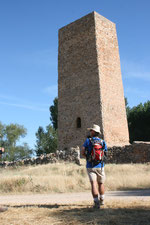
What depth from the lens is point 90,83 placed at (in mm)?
17562

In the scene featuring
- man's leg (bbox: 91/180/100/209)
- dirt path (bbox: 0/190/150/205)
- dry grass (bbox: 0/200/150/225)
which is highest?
man's leg (bbox: 91/180/100/209)

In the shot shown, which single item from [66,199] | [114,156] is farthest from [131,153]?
[66,199]

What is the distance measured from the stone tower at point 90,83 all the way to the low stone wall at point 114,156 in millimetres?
1318

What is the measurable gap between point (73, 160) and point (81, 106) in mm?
4721

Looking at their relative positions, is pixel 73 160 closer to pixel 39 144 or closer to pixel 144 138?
pixel 144 138

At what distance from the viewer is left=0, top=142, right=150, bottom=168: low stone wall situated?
14555 millimetres

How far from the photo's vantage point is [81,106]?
703 inches

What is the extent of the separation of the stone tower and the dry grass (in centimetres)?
1208

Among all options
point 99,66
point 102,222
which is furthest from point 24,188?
point 99,66

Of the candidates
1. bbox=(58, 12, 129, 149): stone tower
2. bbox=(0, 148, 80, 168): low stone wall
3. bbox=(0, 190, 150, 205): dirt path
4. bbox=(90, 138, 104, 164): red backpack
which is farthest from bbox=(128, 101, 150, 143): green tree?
bbox=(90, 138, 104, 164): red backpack

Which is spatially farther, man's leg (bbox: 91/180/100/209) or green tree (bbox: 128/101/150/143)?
green tree (bbox: 128/101/150/143)

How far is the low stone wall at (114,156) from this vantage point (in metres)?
14.6

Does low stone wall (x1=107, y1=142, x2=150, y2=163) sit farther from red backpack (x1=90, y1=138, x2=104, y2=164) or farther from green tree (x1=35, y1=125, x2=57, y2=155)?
green tree (x1=35, y1=125, x2=57, y2=155)

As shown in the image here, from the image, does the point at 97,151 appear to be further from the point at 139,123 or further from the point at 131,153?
the point at 139,123
